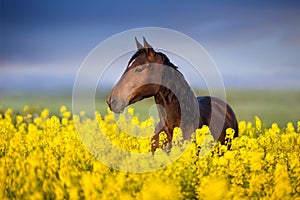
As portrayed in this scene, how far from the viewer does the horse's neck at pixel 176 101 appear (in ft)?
25.5

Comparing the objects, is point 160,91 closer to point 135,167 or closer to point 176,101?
point 176,101

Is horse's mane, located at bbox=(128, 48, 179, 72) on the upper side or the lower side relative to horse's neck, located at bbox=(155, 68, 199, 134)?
upper

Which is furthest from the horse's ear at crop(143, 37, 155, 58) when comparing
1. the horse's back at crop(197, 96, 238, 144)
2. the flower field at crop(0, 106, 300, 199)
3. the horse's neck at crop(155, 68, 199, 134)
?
the horse's back at crop(197, 96, 238, 144)

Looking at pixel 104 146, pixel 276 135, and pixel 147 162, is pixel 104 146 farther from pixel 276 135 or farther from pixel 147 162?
pixel 276 135

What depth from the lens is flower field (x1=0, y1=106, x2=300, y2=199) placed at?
585cm

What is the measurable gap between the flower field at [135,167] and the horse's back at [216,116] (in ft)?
1.15

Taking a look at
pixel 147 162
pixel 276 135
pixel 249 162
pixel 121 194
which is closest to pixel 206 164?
pixel 249 162

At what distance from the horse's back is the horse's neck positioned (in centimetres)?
37

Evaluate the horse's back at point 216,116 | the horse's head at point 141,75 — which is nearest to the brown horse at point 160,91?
the horse's head at point 141,75

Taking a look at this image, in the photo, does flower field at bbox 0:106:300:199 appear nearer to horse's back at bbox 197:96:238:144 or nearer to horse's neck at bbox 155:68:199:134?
horse's neck at bbox 155:68:199:134

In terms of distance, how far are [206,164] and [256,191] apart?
1.19 metres

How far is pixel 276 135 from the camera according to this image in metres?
10.1

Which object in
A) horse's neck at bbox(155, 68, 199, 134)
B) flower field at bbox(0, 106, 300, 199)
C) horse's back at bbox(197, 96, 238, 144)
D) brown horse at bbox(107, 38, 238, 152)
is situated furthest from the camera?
horse's back at bbox(197, 96, 238, 144)

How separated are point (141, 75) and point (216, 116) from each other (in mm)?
2113
